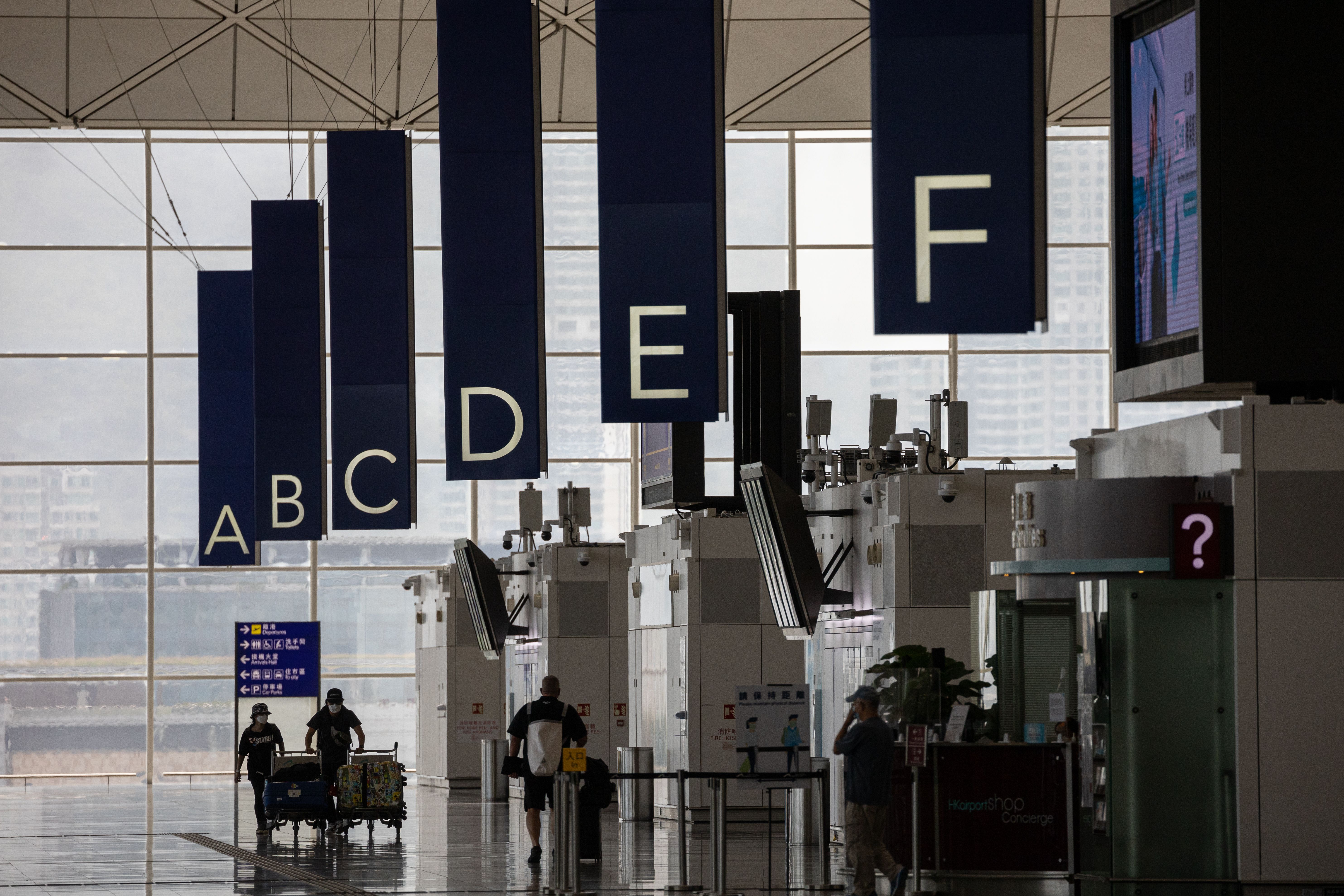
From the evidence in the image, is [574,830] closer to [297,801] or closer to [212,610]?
[297,801]

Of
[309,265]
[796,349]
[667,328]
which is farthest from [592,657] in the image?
[667,328]

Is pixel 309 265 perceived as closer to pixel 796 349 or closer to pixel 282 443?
pixel 282 443

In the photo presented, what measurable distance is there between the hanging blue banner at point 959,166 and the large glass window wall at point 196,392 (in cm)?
2672

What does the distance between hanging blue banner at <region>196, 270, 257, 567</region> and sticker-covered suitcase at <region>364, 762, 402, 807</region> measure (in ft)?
22.6

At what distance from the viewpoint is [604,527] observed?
127ft

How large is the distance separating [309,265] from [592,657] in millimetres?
9114

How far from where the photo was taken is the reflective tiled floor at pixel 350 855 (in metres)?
15.9

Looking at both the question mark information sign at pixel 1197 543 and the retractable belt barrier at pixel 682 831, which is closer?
the question mark information sign at pixel 1197 543

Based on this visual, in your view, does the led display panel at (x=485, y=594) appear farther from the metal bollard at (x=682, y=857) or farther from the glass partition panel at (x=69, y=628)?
the metal bollard at (x=682, y=857)

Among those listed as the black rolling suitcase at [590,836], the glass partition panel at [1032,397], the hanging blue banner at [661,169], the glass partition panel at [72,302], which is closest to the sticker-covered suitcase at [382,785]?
the black rolling suitcase at [590,836]

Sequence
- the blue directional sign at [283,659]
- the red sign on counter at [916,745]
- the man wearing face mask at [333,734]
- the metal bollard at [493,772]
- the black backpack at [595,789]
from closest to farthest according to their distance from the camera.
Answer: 1. the red sign on counter at [916,745]
2. the black backpack at [595,789]
3. the man wearing face mask at [333,734]
4. the metal bollard at [493,772]
5. the blue directional sign at [283,659]

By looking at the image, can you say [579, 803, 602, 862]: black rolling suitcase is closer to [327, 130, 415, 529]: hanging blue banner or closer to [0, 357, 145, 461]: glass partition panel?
[327, 130, 415, 529]: hanging blue banner

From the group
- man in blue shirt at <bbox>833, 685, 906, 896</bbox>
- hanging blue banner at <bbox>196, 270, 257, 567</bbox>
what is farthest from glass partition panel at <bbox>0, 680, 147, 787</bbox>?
man in blue shirt at <bbox>833, 685, 906, 896</bbox>

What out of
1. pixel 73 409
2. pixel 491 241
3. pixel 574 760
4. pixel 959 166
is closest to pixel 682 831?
pixel 574 760
